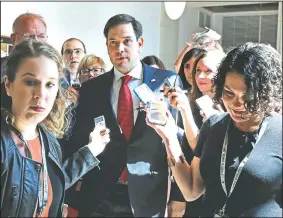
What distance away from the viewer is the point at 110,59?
1.25 metres

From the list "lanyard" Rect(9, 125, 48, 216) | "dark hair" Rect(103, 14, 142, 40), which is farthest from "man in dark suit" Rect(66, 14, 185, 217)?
"lanyard" Rect(9, 125, 48, 216)

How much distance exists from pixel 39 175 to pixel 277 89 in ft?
2.07

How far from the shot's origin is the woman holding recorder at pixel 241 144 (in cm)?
115

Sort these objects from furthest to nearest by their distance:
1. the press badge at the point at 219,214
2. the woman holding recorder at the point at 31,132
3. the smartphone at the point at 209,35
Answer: the smartphone at the point at 209,35 < the press badge at the point at 219,214 < the woman holding recorder at the point at 31,132

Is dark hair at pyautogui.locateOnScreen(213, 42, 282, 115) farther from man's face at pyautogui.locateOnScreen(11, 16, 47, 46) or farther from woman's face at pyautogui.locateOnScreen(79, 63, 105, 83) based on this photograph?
man's face at pyautogui.locateOnScreen(11, 16, 47, 46)

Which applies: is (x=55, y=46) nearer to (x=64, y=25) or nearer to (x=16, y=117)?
(x=64, y=25)

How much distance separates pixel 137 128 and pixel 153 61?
19cm

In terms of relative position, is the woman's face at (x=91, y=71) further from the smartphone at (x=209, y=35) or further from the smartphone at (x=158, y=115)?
the smartphone at (x=209, y=35)

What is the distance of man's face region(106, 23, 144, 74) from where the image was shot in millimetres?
1236

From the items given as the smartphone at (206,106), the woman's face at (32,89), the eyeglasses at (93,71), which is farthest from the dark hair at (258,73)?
the woman's face at (32,89)

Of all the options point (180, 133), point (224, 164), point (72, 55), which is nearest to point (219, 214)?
point (224, 164)

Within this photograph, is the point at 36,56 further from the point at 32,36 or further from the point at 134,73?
the point at 134,73

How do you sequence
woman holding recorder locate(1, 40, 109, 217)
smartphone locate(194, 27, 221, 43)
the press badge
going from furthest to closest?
1. smartphone locate(194, 27, 221, 43)
2. the press badge
3. woman holding recorder locate(1, 40, 109, 217)

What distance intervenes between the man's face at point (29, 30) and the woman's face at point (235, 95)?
1.61ft
